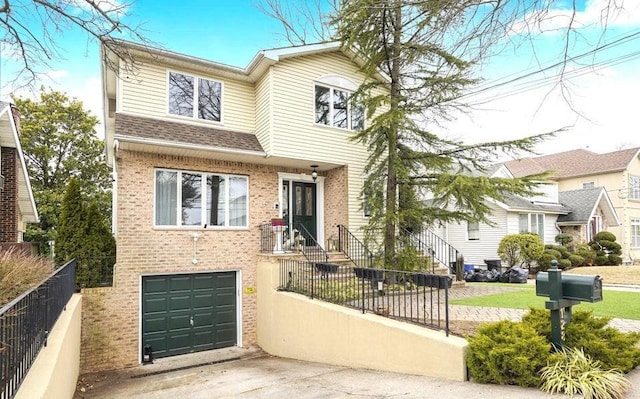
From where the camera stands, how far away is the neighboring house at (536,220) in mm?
20812

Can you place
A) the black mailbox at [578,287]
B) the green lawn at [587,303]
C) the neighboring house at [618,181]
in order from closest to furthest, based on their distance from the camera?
1. the black mailbox at [578,287]
2. the green lawn at [587,303]
3. the neighboring house at [618,181]

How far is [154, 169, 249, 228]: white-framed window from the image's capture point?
37.1 ft

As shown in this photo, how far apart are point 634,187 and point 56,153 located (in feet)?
135

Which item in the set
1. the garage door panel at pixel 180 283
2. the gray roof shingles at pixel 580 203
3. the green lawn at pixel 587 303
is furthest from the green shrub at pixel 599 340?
the gray roof shingles at pixel 580 203

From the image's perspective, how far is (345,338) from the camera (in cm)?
746

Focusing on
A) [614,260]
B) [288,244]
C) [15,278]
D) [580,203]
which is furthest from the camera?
[580,203]

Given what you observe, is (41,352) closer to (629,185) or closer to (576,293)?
(576,293)

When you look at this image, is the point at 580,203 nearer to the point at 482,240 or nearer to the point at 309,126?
the point at 482,240

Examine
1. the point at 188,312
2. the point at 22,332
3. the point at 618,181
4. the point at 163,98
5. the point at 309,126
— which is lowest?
the point at 188,312

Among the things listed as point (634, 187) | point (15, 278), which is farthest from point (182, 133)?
point (634, 187)

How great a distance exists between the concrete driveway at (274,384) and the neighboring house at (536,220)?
47.0 feet

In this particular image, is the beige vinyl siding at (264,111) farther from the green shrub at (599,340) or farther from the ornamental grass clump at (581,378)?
the ornamental grass clump at (581,378)

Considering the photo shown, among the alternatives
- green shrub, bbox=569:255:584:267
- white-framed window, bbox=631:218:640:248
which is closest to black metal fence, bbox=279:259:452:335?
green shrub, bbox=569:255:584:267

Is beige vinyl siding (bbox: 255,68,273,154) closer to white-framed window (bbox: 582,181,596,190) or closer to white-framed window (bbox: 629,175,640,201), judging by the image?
white-framed window (bbox: 582,181,596,190)
